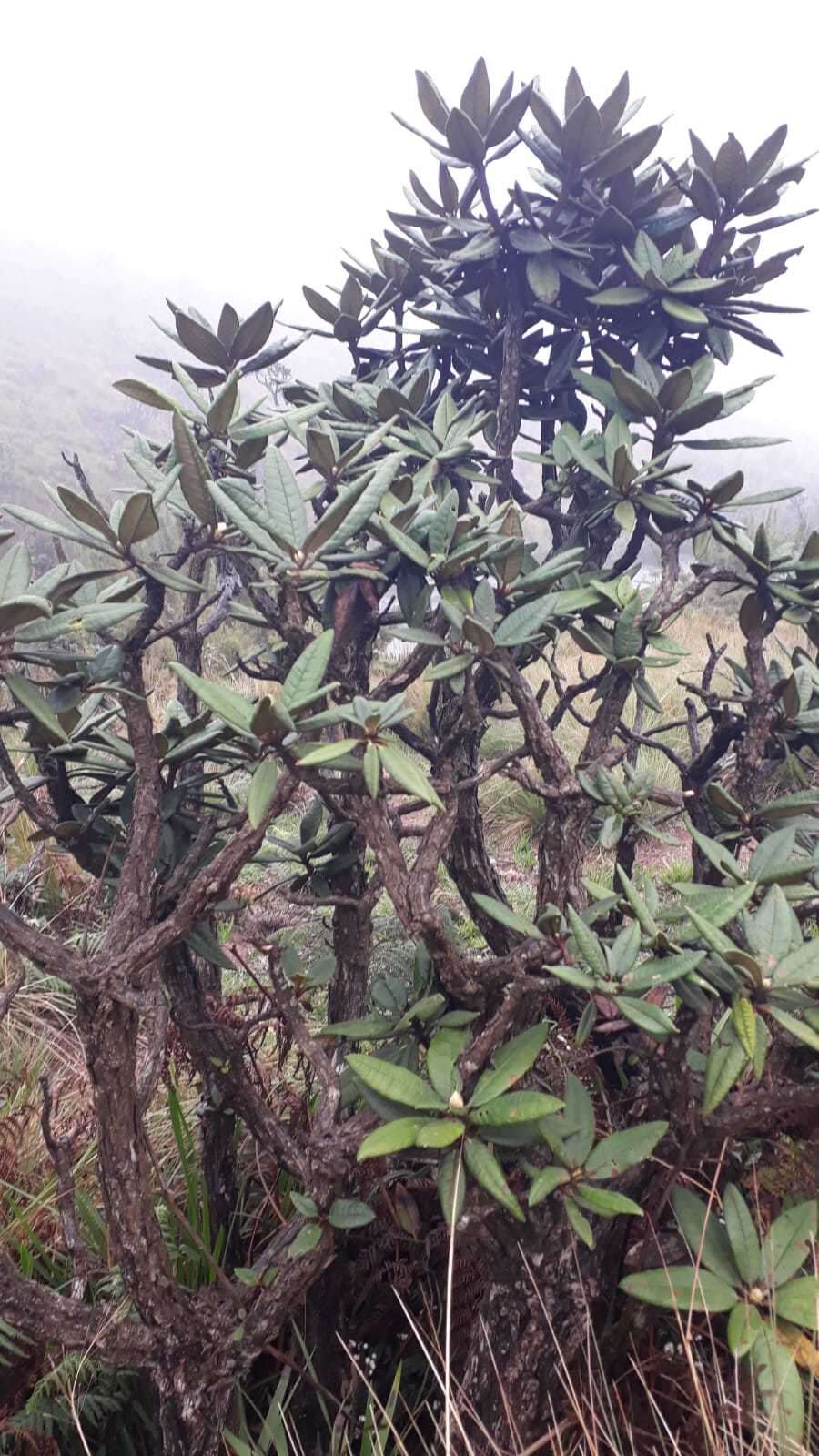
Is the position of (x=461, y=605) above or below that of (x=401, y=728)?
above

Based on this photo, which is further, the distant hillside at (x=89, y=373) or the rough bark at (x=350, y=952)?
the distant hillside at (x=89, y=373)

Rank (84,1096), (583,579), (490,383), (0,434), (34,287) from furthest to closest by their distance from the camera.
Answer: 1. (34,287)
2. (0,434)
3. (84,1096)
4. (490,383)
5. (583,579)

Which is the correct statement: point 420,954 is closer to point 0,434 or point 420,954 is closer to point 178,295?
point 0,434

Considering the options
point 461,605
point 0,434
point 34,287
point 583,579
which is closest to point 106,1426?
point 461,605

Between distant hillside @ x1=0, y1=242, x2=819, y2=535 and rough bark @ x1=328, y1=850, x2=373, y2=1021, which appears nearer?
rough bark @ x1=328, y1=850, x2=373, y2=1021

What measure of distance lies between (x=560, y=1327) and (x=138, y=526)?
113 cm

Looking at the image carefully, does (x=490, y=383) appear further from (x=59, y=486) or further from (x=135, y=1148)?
(x=135, y=1148)

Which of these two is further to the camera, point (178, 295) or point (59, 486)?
point (178, 295)

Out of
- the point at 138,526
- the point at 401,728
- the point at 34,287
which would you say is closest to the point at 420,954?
the point at 401,728

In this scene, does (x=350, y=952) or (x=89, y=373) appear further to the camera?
(x=89, y=373)

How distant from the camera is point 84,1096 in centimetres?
215

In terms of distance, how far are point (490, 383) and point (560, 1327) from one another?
148cm

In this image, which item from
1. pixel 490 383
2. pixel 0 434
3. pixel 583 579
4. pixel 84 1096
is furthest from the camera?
pixel 0 434

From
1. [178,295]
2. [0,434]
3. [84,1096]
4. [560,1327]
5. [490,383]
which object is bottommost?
[84,1096]
